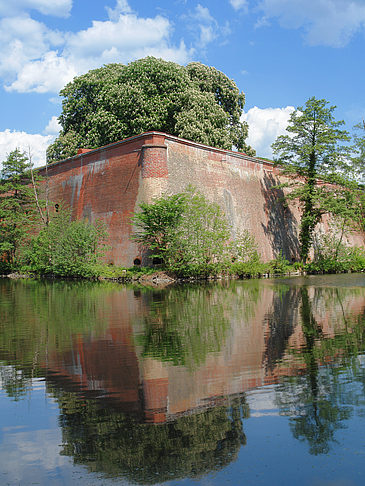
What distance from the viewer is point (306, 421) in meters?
3.40

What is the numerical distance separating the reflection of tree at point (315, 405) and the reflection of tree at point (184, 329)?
1.37 metres

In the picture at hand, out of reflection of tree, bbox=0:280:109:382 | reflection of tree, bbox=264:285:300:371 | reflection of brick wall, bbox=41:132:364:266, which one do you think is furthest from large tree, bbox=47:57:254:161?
reflection of tree, bbox=264:285:300:371

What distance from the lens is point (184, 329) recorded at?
769cm

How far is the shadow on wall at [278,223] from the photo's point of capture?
29078mm

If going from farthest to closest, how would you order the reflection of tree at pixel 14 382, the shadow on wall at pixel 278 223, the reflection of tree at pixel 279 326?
the shadow on wall at pixel 278 223 → the reflection of tree at pixel 279 326 → the reflection of tree at pixel 14 382

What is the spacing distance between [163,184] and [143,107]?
10.7 meters

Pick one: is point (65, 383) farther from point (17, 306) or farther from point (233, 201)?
point (233, 201)

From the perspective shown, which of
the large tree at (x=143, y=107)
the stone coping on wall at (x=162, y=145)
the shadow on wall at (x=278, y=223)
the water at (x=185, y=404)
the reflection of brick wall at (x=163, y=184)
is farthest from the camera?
the large tree at (x=143, y=107)

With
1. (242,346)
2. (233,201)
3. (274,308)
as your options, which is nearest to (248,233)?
(233,201)

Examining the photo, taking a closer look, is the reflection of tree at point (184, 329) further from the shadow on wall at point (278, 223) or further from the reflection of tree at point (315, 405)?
the shadow on wall at point (278, 223)

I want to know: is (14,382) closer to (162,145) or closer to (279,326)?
(279,326)

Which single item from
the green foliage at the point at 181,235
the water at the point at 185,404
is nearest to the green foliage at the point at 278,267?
the green foliage at the point at 181,235

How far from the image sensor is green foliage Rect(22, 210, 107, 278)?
23375mm

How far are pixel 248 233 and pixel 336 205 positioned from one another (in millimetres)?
5028
